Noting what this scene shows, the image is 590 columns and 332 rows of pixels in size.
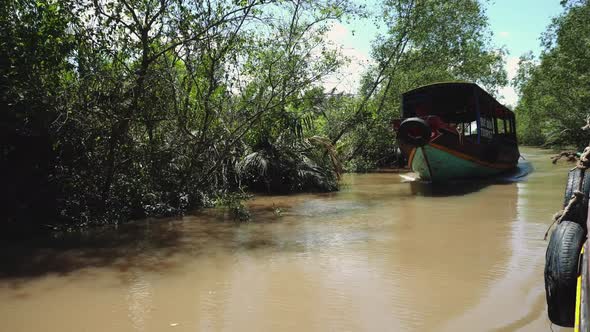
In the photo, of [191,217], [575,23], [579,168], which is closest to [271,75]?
[191,217]

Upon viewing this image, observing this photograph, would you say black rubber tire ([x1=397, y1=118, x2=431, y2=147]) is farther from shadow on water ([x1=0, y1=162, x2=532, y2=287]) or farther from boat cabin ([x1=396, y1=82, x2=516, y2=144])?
shadow on water ([x1=0, y1=162, x2=532, y2=287])

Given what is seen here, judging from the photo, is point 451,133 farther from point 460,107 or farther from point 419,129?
point 460,107

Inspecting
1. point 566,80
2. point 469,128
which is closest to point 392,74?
point 469,128

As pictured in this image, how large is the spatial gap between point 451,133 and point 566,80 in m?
15.3

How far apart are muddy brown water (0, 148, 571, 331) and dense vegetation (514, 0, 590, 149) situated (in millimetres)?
17099

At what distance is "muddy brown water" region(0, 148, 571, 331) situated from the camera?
3613mm

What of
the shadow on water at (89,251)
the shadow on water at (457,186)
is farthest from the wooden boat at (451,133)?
the shadow on water at (89,251)

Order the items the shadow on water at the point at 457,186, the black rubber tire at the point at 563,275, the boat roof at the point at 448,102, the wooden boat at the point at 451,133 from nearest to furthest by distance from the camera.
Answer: the black rubber tire at the point at 563,275, the shadow on water at the point at 457,186, the wooden boat at the point at 451,133, the boat roof at the point at 448,102

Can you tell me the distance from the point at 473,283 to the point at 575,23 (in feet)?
73.9

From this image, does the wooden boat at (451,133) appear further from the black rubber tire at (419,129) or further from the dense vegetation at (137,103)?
the dense vegetation at (137,103)

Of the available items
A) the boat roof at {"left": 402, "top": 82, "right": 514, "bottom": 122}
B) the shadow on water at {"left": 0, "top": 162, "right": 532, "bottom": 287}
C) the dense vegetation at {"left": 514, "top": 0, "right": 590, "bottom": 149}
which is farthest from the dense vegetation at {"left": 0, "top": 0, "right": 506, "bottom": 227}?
the dense vegetation at {"left": 514, "top": 0, "right": 590, "bottom": 149}

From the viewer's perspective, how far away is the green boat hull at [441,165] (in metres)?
12.3

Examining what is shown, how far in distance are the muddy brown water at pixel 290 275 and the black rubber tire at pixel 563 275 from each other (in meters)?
0.41

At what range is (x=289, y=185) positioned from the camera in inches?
472
